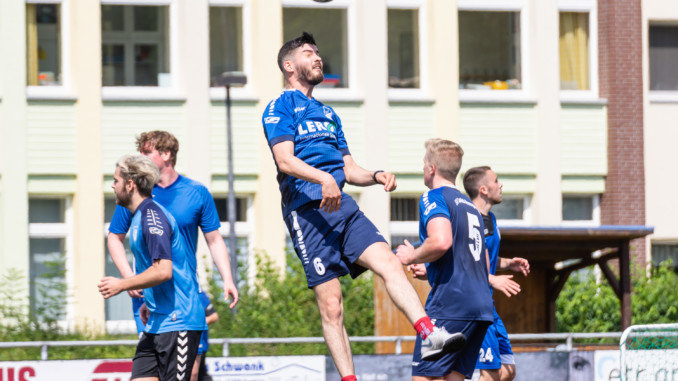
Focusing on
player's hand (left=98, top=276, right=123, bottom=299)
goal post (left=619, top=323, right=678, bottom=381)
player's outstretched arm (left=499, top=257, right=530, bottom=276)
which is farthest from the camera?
goal post (left=619, top=323, right=678, bottom=381)

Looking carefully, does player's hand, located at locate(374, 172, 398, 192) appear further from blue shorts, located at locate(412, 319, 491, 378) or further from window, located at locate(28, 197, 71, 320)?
window, located at locate(28, 197, 71, 320)

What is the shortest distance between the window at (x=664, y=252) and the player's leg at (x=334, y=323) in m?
19.2

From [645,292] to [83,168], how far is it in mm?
9671

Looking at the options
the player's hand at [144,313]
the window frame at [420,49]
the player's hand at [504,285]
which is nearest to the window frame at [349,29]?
the window frame at [420,49]

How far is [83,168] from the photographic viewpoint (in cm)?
2314

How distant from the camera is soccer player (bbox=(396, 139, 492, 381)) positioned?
8141mm

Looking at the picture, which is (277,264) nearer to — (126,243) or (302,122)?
(126,243)

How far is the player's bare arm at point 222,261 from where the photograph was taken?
9453mm

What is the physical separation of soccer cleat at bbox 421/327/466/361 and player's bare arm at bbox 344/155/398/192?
34.7 inches

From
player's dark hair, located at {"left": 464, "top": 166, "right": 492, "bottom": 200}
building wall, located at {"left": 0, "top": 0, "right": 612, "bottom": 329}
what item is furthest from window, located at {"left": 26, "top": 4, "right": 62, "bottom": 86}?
player's dark hair, located at {"left": 464, "top": 166, "right": 492, "bottom": 200}

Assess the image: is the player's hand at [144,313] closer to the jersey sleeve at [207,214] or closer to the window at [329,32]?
the jersey sleeve at [207,214]

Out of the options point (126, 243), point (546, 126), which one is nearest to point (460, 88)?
point (546, 126)

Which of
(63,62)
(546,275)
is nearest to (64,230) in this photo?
(63,62)

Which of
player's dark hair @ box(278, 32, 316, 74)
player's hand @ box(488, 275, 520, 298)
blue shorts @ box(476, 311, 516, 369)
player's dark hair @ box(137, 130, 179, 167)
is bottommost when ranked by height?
blue shorts @ box(476, 311, 516, 369)
